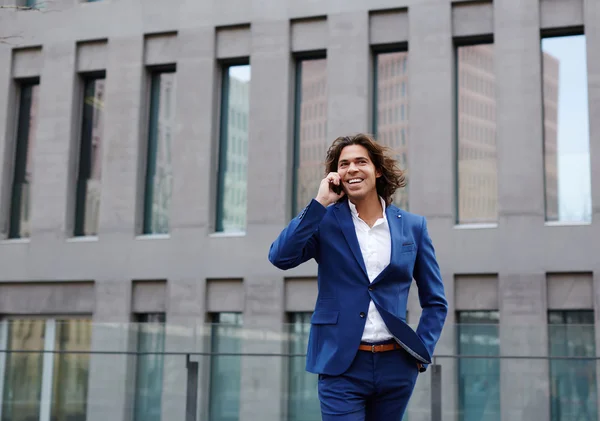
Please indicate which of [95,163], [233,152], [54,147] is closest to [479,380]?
[233,152]

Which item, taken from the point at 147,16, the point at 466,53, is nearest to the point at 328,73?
the point at 466,53

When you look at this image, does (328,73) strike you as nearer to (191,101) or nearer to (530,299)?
(191,101)

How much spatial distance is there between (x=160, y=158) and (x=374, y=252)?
42.5ft

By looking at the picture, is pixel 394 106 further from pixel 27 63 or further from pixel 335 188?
pixel 335 188

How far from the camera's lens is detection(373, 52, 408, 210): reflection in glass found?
1497 centimetres

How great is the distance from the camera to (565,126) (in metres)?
14.3

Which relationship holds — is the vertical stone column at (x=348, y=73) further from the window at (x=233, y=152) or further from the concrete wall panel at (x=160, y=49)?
the concrete wall panel at (x=160, y=49)

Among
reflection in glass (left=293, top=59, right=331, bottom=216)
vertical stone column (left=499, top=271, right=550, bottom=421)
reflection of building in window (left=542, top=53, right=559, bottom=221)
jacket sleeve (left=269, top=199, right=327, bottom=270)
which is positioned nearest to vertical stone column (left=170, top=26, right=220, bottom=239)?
reflection in glass (left=293, top=59, right=331, bottom=216)

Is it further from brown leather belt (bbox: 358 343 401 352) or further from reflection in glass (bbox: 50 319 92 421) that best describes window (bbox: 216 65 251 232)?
brown leather belt (bbox: 358 343 401 352)

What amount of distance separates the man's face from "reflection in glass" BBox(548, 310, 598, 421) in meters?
6.77

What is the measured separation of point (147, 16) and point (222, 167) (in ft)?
→ 10.9

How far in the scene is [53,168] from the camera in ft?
54.3

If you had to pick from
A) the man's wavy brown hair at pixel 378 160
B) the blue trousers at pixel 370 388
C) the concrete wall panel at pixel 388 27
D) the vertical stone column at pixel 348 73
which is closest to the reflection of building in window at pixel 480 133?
the concrete wall panel at pixel 388 27

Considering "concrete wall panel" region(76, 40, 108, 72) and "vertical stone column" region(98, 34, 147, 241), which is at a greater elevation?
"concrete wall panel" region(76, 40, 108, 72)
